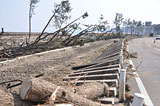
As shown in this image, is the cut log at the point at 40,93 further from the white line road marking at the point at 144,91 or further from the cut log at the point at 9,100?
the white line road marking at the point at 144,91

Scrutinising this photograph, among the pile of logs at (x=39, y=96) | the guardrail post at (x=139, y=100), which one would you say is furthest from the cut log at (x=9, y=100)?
the guardrail post at (x=139, y=100)

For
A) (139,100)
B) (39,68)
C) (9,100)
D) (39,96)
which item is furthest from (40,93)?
(39,68)

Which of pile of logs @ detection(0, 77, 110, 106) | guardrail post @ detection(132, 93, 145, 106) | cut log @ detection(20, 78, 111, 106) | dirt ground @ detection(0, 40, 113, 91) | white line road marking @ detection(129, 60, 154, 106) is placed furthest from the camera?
dirt ground @ detection(0, 40, 113, 91)

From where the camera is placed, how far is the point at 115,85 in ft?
19.2

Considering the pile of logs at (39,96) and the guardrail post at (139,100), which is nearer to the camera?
the guardrail post at (139,100)

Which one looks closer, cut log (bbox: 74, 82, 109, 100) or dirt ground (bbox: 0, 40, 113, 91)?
cut log (bbox: 74, 82, 109, 100)

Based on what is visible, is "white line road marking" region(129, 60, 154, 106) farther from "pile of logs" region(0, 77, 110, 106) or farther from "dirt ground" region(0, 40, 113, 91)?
"dirt ground" region(0, 40, 113, 91)

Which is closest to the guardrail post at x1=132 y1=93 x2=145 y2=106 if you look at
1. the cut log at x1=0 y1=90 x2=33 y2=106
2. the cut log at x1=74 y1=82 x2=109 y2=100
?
the cut log at x1=74 y1=82 x2=109 y2=100

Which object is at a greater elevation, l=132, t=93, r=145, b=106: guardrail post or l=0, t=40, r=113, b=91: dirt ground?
l=132, t=93, r=145, b=106: guardrail post

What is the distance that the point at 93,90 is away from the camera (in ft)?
16.0

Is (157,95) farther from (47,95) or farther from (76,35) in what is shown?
(76,35)

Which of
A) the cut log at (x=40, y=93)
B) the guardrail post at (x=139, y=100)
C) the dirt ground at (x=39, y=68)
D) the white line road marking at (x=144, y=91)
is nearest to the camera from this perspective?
the guardrail post at (x=139, y=100)

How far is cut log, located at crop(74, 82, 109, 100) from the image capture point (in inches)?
181

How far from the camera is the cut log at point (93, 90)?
459 cm
